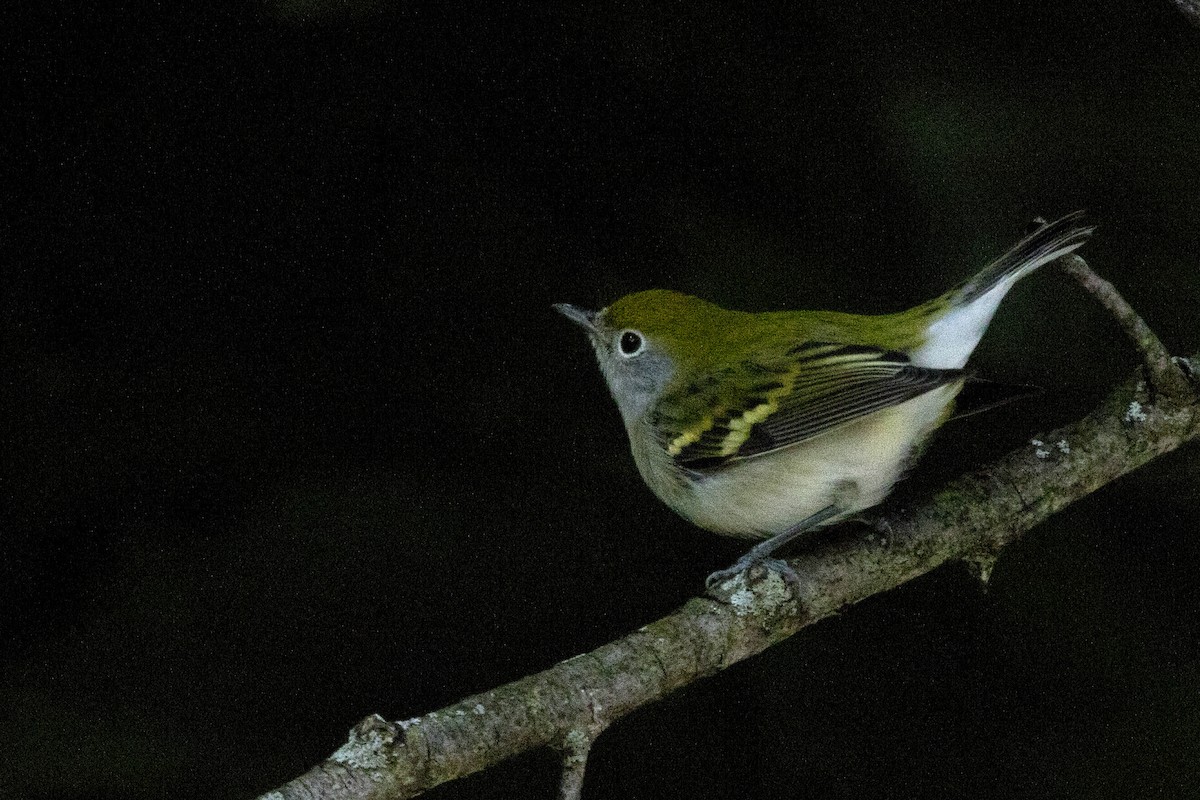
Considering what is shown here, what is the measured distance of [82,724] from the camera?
144cm

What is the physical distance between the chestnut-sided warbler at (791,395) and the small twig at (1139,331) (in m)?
0.06

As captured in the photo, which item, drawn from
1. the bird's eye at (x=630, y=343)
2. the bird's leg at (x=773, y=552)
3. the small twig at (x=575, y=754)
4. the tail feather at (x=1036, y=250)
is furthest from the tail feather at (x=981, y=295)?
the small twig at (x=575, y=754)

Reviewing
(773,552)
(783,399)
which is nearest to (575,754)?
(773,552)

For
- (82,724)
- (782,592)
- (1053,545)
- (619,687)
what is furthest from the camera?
(1053,545)

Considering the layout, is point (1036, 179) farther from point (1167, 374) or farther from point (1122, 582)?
point (1122, 582)

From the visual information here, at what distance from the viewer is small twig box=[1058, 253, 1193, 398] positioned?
1.57m

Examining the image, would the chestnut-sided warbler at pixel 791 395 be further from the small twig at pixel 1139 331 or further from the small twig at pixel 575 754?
the small twig at pixel 575 754

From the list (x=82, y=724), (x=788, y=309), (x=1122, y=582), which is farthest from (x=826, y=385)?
(x=82, y=724)

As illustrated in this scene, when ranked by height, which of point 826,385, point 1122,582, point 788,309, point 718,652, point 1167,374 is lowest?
point 1122,582

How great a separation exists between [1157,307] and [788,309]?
1.74 feet

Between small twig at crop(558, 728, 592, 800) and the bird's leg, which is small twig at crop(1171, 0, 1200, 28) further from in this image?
small twig at crop(558, 728, 592, 800)

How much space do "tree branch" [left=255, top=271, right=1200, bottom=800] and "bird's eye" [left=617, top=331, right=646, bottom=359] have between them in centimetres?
44

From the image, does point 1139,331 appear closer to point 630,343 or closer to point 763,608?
point 763,608

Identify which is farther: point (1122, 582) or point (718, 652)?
point (1122, 582)
